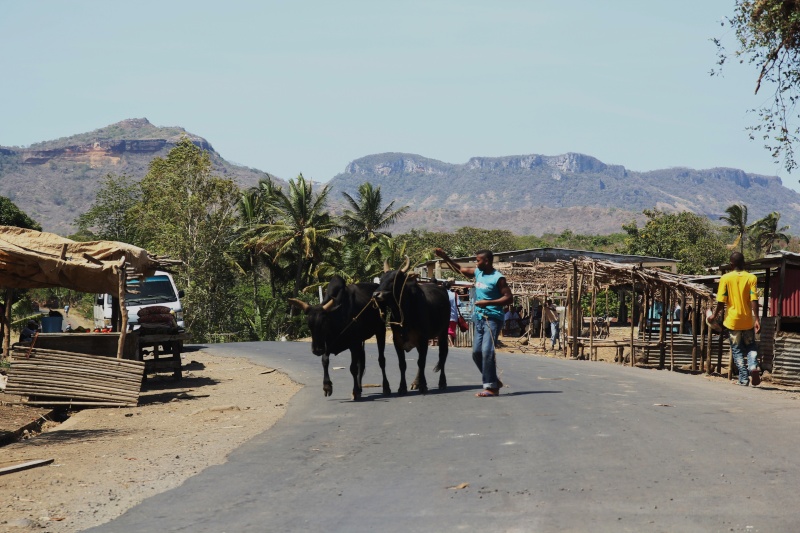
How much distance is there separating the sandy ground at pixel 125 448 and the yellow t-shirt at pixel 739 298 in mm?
7311

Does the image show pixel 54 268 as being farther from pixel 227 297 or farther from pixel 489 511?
pixel 227 297

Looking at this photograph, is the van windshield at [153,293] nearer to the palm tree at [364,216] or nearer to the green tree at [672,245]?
the palm tree at [364,216]

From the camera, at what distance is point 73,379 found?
49.3 feet

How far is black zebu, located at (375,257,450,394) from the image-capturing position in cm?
1387

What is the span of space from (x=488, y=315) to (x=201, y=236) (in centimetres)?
3838

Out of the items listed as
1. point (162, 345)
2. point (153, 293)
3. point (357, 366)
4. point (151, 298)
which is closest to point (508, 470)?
point (357, 366)

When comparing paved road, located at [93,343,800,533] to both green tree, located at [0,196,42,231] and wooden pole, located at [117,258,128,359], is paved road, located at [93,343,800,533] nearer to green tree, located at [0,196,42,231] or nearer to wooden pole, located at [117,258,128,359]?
wooden pole, located at [117,258,128,359]

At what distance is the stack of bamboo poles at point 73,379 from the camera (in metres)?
14.8

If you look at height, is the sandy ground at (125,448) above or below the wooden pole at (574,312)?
below

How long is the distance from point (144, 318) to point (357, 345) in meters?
7.20

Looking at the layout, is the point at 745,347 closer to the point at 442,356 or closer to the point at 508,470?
the point at 442,356

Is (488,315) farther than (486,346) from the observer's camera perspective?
Yes

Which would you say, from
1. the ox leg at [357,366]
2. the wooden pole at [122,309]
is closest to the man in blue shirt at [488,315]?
the ox leg at [357,366]

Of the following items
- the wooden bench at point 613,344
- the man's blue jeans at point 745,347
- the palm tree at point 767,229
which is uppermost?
the palm tree at point 767,229
